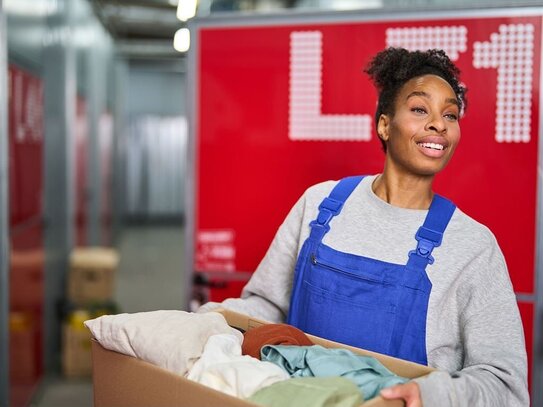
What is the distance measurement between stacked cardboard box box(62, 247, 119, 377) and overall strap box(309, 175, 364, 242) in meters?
3.65

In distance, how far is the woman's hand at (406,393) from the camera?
112cm

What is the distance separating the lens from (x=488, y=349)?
4.50ft

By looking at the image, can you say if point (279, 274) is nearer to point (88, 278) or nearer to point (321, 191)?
point (321, 191)

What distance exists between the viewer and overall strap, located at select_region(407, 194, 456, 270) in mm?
1500

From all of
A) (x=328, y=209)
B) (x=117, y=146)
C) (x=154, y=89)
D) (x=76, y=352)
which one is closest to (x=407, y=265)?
(x=328, y=209)

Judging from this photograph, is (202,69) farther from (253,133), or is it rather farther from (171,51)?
(171,51)

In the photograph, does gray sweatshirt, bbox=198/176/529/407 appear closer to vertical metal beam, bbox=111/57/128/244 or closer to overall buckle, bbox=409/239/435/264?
overall buckle, bbox=409/239/435/264

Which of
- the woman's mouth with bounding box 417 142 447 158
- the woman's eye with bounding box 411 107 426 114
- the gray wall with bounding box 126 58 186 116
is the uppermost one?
the gray wall with bounding box 126 58 186 116

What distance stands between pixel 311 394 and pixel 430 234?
584mm

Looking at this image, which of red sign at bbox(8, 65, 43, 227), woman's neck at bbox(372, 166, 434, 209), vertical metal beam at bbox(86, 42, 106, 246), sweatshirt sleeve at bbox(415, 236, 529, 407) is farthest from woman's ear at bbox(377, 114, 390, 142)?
vertical metal beam at bbox(86, 42, 106, 246)

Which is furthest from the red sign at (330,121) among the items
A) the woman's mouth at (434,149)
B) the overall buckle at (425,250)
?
the overall buckle at (425,250)

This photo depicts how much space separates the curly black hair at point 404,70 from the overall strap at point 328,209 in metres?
0.20

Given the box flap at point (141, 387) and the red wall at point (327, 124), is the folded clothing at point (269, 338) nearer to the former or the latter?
the box flap at point (141, 387)

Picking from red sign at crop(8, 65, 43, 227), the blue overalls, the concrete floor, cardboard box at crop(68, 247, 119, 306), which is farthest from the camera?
cardboard box at crop(68, 247, 119, 306)
